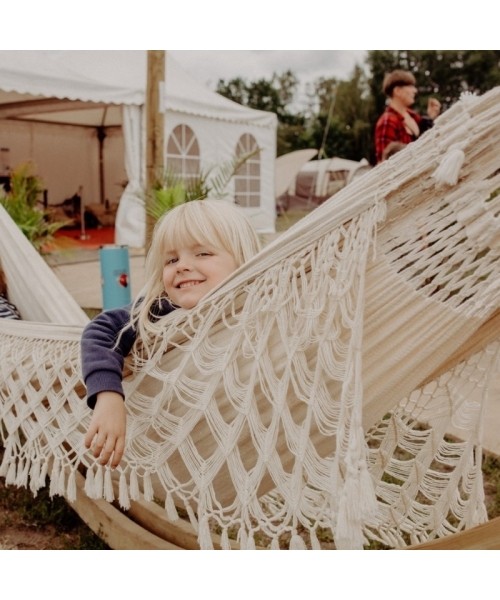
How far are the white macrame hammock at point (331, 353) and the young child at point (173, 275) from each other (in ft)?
0.20

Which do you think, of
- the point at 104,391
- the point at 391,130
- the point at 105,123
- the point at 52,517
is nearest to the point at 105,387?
the point at 104,391

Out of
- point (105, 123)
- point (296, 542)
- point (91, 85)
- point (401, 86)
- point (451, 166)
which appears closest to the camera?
point (451, 166)

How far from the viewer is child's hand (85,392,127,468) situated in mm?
922

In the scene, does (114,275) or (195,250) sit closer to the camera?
(195,250)

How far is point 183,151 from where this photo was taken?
5621mm

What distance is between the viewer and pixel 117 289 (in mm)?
2771

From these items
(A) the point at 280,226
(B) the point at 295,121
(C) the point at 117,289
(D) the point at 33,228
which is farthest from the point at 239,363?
(B) the point at 295,121

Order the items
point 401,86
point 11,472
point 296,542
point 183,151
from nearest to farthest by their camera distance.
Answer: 1. point 296,542
2. point 11,472
3. point 401,86
4. point 183,151

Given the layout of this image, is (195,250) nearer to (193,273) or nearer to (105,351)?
(193,273)

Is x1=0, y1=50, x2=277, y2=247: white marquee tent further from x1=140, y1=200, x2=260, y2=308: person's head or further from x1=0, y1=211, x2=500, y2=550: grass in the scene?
x1=140, y1=200, x2=260, y2=308: person's head

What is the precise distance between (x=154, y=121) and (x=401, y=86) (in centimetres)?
105

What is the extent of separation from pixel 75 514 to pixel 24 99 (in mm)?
4636

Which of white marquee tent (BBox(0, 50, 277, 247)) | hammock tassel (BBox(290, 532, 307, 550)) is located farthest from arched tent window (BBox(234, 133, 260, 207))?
hammock tassel (BBox(290, 532, 307, 550))

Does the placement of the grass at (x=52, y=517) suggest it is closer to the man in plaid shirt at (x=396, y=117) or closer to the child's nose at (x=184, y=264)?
the child's nose at (x=184, y=264)
